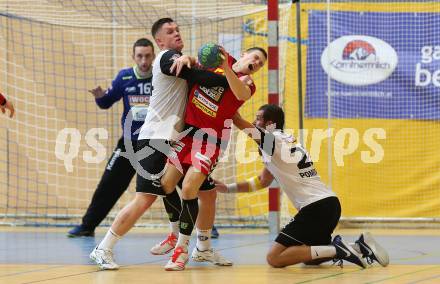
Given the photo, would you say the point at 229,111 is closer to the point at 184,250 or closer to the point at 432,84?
the point at 184,250

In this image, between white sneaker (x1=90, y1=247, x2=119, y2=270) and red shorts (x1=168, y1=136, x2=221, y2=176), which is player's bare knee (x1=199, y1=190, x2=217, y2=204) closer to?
red shorts (x1=168, y1=136, x2=221, y2=176)

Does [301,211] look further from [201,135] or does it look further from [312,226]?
[201,135]

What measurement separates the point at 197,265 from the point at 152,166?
39.1 inches

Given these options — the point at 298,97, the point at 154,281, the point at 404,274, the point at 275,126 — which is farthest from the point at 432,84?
the point at 154,281

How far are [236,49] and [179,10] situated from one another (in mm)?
997

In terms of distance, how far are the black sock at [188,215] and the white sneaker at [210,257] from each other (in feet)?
1.57

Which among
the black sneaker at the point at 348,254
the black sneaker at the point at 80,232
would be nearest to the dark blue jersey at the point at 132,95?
the black sneaker at the point at 80,232

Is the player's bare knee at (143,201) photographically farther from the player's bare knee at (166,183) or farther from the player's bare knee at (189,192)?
the player's bare knee at (189,192)

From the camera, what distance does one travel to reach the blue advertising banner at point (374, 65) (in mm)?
11984

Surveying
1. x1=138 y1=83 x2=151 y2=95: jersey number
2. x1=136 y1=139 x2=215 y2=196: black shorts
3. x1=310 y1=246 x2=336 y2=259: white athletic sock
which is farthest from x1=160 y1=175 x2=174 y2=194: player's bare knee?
x1=138 y1=83 x2=151 y2=95: jersey number

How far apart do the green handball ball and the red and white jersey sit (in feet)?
1.33

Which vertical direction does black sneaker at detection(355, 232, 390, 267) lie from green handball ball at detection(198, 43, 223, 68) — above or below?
below

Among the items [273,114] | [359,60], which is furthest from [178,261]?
[359,60]

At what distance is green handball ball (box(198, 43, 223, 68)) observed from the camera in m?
6.64
